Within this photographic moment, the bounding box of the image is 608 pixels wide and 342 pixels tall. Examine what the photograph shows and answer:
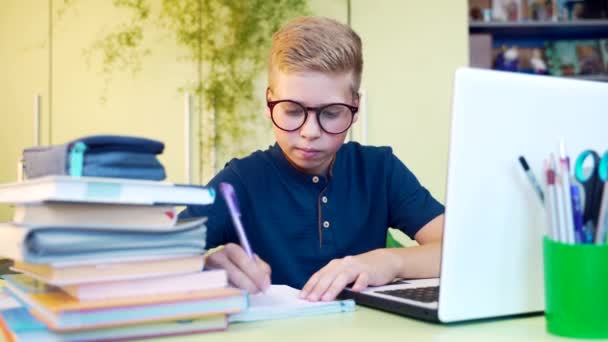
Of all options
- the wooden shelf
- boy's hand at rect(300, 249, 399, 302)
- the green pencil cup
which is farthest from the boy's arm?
the wooden shelf

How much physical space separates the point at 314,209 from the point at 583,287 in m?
0.85

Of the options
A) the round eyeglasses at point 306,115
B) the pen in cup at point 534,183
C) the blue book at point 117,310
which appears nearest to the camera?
the blue book at point 117,310

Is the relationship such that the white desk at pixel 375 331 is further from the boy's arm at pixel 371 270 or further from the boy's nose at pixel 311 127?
the boy's nose at pixel 311 127

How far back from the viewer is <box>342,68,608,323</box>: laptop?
2.43ft

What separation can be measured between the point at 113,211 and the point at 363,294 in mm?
361

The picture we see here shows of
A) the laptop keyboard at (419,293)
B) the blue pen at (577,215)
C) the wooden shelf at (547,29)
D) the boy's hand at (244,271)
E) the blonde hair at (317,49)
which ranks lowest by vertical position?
the laptop keyboard at (419,293)

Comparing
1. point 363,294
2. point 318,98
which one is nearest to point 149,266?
point 363,294

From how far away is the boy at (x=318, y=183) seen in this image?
1.32 meters

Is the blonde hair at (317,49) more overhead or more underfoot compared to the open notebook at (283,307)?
more overhead

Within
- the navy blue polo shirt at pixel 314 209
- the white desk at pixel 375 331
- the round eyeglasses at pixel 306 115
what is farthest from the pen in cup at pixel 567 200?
the navy blue polo shirt at pixel 314 209

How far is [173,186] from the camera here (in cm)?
74

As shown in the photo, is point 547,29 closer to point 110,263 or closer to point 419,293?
point 419,293

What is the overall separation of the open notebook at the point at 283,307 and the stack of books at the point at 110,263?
0.22ft

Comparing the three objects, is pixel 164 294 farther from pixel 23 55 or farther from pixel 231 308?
pixel 23 55
